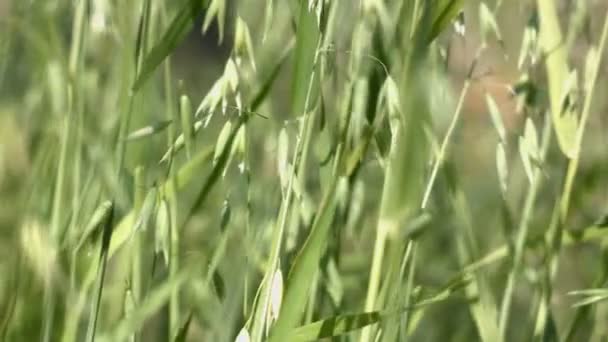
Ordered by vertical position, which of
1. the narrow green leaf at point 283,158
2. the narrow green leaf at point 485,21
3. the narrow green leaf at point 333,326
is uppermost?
the narrow green leaf at point 485,21

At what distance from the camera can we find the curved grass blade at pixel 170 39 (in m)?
0.47

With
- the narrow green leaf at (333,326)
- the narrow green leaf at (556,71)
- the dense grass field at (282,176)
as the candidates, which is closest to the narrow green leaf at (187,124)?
the dense grass field at (282,176)

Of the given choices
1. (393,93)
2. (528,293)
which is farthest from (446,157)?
(528,293)

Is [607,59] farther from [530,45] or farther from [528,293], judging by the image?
[528,293]

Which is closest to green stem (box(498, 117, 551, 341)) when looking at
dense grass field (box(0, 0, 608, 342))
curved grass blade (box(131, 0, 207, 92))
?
dense grass field (box(0, 0, 608, 342))

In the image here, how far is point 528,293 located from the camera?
1.06 metres

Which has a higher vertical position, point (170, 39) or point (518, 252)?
point (170, 39)

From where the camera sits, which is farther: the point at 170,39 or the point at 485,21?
the point at 485,21

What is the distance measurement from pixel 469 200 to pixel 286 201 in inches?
29.8

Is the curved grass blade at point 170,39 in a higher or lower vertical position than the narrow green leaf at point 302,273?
higher

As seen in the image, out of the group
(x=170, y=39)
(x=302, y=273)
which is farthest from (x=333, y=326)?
(x=170, y=39)

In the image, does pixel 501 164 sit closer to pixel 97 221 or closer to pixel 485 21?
pixel 485 21

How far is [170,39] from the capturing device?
48 centimetres

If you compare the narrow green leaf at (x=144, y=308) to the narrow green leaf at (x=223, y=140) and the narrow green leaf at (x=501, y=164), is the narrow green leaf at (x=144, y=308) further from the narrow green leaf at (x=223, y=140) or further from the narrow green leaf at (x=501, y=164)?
the narrow green leaf at (x=501, y=164)
